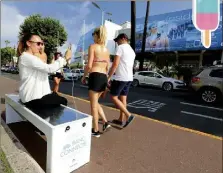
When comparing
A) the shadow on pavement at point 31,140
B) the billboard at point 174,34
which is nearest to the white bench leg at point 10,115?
the shadow on pavement at point 31,140

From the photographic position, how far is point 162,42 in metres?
23.2

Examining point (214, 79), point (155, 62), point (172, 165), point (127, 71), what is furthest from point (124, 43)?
point (155, 62)

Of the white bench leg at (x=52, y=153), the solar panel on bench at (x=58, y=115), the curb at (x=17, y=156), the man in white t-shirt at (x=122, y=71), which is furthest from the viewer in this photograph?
the man in white t-shirt at (x=122, y=71)

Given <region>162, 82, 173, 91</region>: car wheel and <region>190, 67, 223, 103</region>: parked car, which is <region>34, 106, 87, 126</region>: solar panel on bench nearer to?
<region>190, 67, 223, 103</region>: parked car

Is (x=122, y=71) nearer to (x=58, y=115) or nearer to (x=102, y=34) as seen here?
(x=102, y=34)

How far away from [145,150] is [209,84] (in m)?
6.14

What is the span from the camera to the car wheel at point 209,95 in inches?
327

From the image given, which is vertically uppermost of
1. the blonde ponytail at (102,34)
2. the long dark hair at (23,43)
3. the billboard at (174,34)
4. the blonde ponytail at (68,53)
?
the billboard at (174,34)

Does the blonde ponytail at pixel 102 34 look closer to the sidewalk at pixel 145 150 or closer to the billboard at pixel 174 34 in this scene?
the sidewalk at pixel 145 150

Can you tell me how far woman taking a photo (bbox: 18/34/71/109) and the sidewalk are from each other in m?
0.65

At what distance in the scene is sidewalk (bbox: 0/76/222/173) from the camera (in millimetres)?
2705

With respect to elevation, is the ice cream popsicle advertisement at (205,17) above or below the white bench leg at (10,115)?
above

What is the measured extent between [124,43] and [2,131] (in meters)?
2.53

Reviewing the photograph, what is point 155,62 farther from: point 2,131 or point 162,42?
point 2,131
